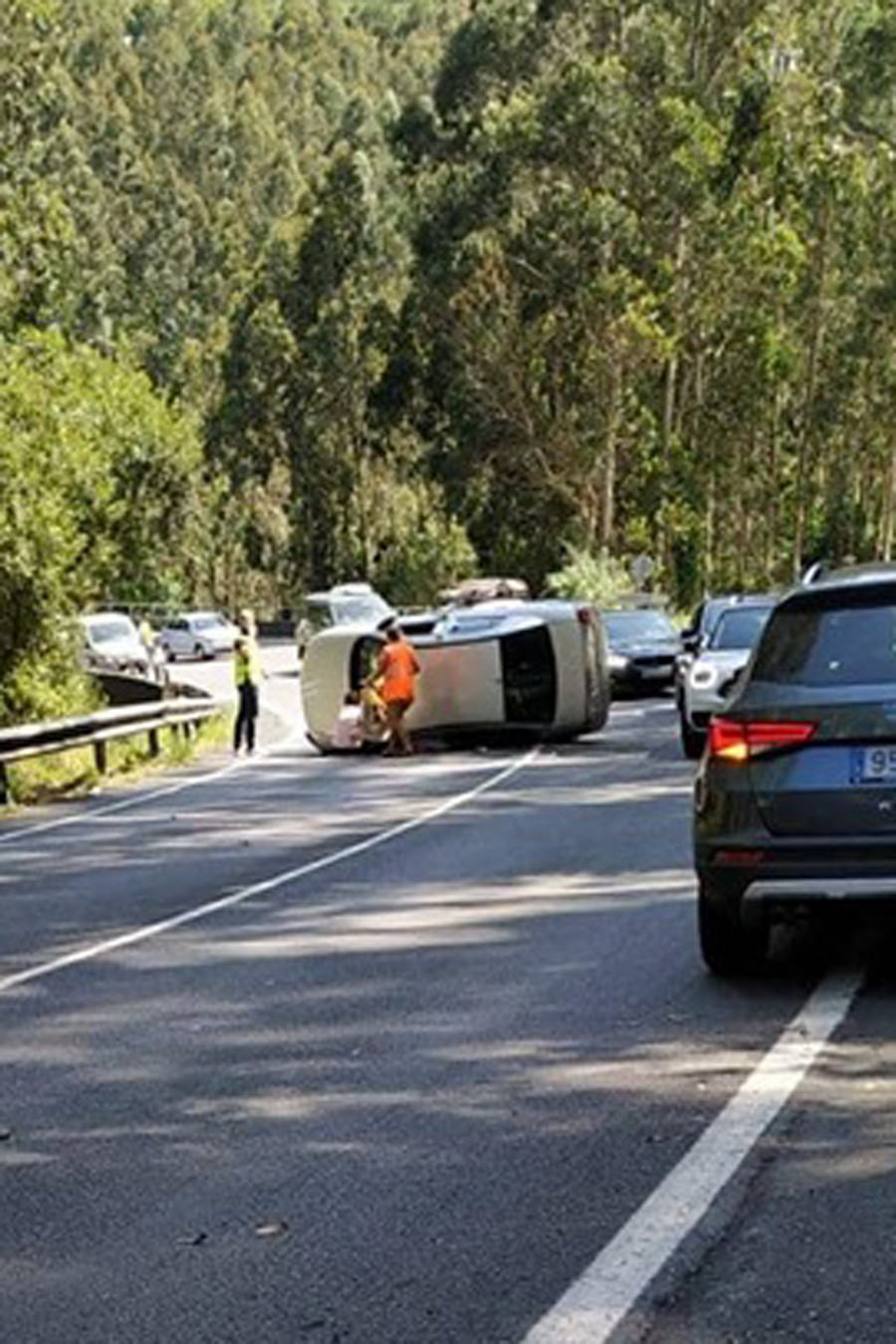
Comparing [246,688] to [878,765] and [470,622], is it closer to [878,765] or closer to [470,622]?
[470,622]

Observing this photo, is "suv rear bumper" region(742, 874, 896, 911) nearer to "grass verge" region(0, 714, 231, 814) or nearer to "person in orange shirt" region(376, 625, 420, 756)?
"grass verge" region(0, 714, 231, 814)

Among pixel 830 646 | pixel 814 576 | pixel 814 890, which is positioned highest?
pixel 814 576

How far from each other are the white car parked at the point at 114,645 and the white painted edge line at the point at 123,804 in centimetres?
1882

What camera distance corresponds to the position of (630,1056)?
8.20 meters

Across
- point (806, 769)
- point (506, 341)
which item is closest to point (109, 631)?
point (506, 341)

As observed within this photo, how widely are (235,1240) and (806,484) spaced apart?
247ft

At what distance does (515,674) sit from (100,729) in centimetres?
486

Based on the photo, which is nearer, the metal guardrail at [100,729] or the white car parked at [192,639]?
the metal guardrail at [100,729]

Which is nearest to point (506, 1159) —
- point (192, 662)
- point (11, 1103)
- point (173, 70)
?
point (11, 1103)

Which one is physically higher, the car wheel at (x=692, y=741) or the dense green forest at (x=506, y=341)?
the dense green forest at (x=506, y=341)

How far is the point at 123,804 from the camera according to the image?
859 inches

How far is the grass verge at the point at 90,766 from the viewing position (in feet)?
77.6

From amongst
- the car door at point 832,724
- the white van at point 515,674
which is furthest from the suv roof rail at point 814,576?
the white van at point 515,674

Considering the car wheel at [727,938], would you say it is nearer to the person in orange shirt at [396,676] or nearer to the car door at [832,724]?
the car door at [832,724]
